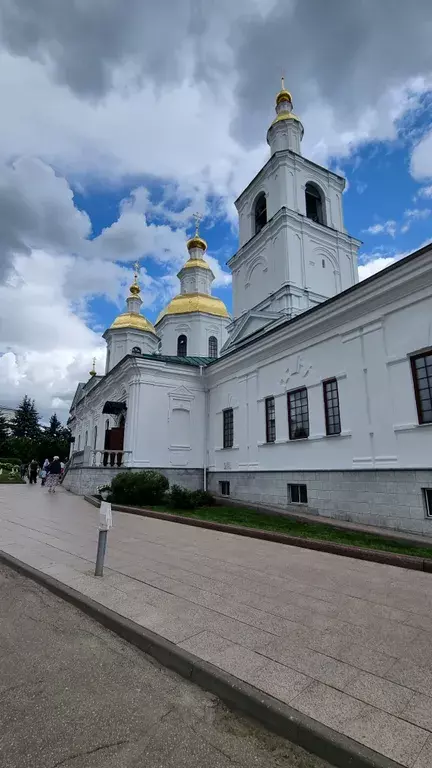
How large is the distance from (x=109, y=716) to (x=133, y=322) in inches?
1453

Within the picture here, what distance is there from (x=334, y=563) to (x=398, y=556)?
112 centimetres

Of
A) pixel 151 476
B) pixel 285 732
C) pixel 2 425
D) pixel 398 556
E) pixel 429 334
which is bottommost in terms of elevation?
pixel 285 732

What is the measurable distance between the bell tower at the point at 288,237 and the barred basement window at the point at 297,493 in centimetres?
1004

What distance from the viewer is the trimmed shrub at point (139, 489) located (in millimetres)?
15305

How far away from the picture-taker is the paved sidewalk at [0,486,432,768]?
2.96m

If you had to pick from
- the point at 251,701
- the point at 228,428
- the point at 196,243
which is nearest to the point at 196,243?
the point at 196,243

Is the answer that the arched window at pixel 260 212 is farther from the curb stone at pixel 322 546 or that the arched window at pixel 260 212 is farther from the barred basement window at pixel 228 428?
the curb stone at pixel 322 546

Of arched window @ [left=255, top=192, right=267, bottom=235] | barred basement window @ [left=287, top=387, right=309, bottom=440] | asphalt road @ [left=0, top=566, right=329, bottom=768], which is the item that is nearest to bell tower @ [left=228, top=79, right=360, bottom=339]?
arched window @ [left=255, top=192, right=267, bottom=235]

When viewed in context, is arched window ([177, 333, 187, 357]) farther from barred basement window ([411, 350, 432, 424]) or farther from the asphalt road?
the asphalt road

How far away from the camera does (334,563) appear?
7.15 meters

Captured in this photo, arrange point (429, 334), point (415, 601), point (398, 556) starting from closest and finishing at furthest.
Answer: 1. point (415, 601)
2. point (398, 556)
3. point (429, 334)

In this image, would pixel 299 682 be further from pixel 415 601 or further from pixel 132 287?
pixel 132 287

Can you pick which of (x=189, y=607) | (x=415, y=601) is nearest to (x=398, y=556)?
(x=415, y=601)

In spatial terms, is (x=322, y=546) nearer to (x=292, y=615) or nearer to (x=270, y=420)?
(x=292, y=615)
